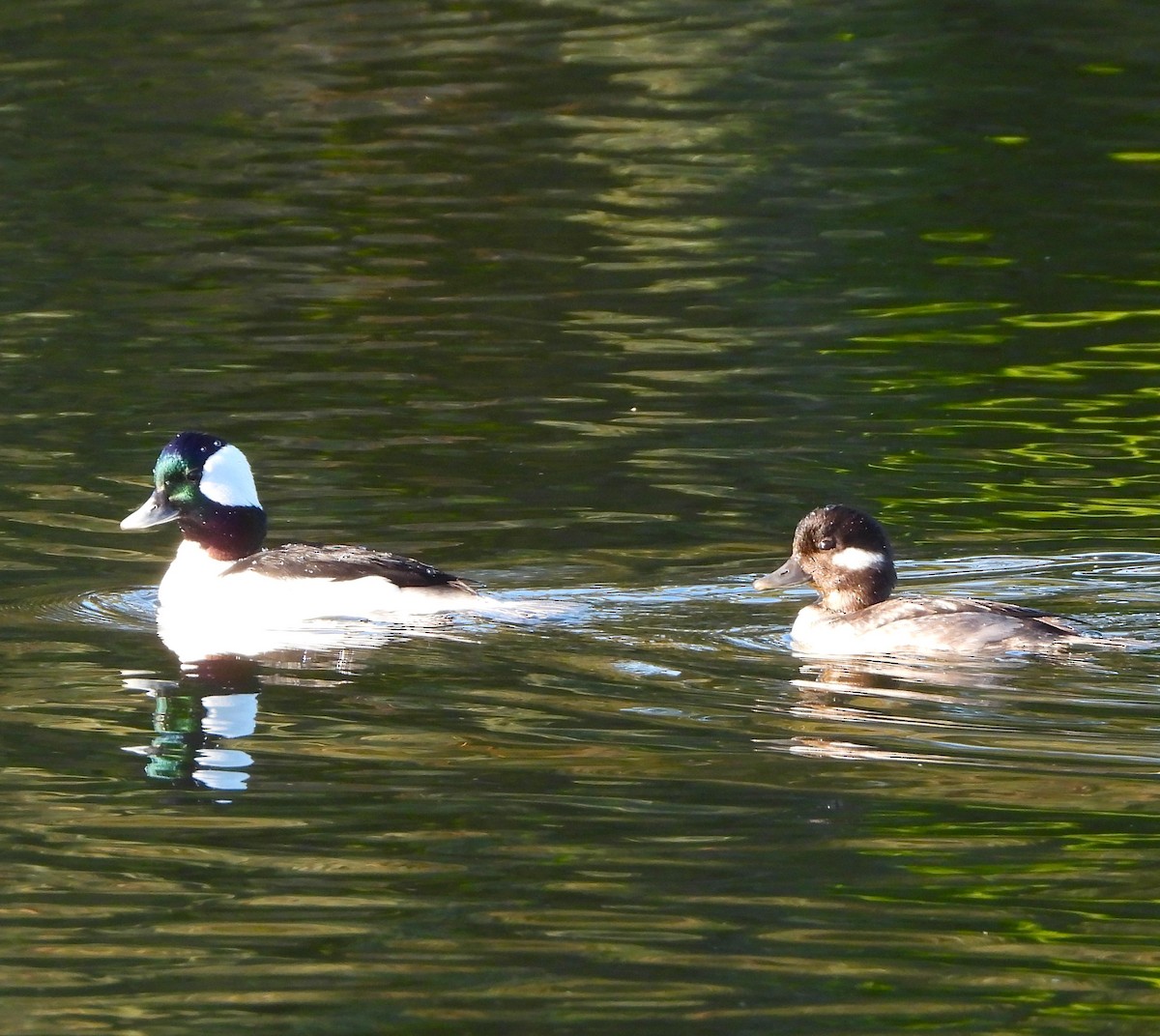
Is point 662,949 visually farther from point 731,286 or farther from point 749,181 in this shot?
point 749,181

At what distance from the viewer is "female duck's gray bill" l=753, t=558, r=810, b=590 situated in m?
9.90

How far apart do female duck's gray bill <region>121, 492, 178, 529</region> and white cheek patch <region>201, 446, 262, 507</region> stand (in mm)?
191

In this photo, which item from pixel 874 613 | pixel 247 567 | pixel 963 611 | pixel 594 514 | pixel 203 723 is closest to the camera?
pixel 203 723

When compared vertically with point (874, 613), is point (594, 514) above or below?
above

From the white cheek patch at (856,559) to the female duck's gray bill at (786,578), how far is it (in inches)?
5.6

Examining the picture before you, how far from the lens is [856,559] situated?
388 inches

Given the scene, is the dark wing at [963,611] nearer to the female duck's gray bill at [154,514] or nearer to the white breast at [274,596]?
the white breast at [274,596]

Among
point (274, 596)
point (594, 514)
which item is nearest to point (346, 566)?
point (274, 596)

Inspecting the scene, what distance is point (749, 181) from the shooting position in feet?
66.7

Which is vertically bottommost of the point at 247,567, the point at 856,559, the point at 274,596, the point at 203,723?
the point at 203,723

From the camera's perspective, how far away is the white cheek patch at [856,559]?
32.3 ft

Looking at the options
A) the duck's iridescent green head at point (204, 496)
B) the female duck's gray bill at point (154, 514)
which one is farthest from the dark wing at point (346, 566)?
the female duck's gray bill at point (154, 514)

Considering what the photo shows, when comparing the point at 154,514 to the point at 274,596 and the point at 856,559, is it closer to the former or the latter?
the point at 274,596

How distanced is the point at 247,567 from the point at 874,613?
288 cm
